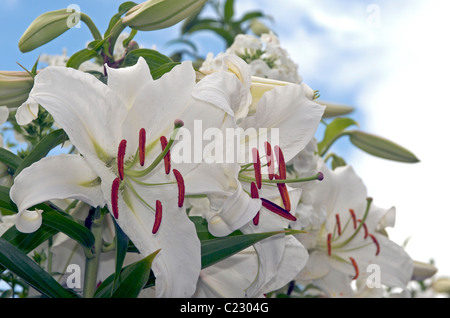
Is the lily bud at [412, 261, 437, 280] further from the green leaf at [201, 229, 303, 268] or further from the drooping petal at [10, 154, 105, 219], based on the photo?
the drooping petal at [10, 154, 105, 219]

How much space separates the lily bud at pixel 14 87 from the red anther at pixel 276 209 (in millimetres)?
297

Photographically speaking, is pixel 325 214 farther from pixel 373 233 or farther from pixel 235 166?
pixel 235 166

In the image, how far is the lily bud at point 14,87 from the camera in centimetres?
60

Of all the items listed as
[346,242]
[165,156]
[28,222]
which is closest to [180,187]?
[165,156]

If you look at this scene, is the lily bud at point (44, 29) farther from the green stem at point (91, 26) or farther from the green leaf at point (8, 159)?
the green leaf at point (8, 159)

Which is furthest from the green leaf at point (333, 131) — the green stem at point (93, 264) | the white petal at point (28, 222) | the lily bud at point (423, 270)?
the white petal at point (28, 222)

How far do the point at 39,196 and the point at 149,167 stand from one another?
110 millimetres

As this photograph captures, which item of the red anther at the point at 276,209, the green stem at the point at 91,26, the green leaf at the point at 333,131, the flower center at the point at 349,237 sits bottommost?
the red anther at the point at 276,209

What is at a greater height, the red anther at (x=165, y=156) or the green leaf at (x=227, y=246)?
the red anther at (x=165, y=156)

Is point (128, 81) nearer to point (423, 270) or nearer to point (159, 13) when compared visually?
point (159, 13)

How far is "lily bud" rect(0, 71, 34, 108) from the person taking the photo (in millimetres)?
604

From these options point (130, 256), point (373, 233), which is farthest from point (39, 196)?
point (373, 233)

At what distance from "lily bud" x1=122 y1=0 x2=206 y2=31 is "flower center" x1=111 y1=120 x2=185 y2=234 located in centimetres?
17
